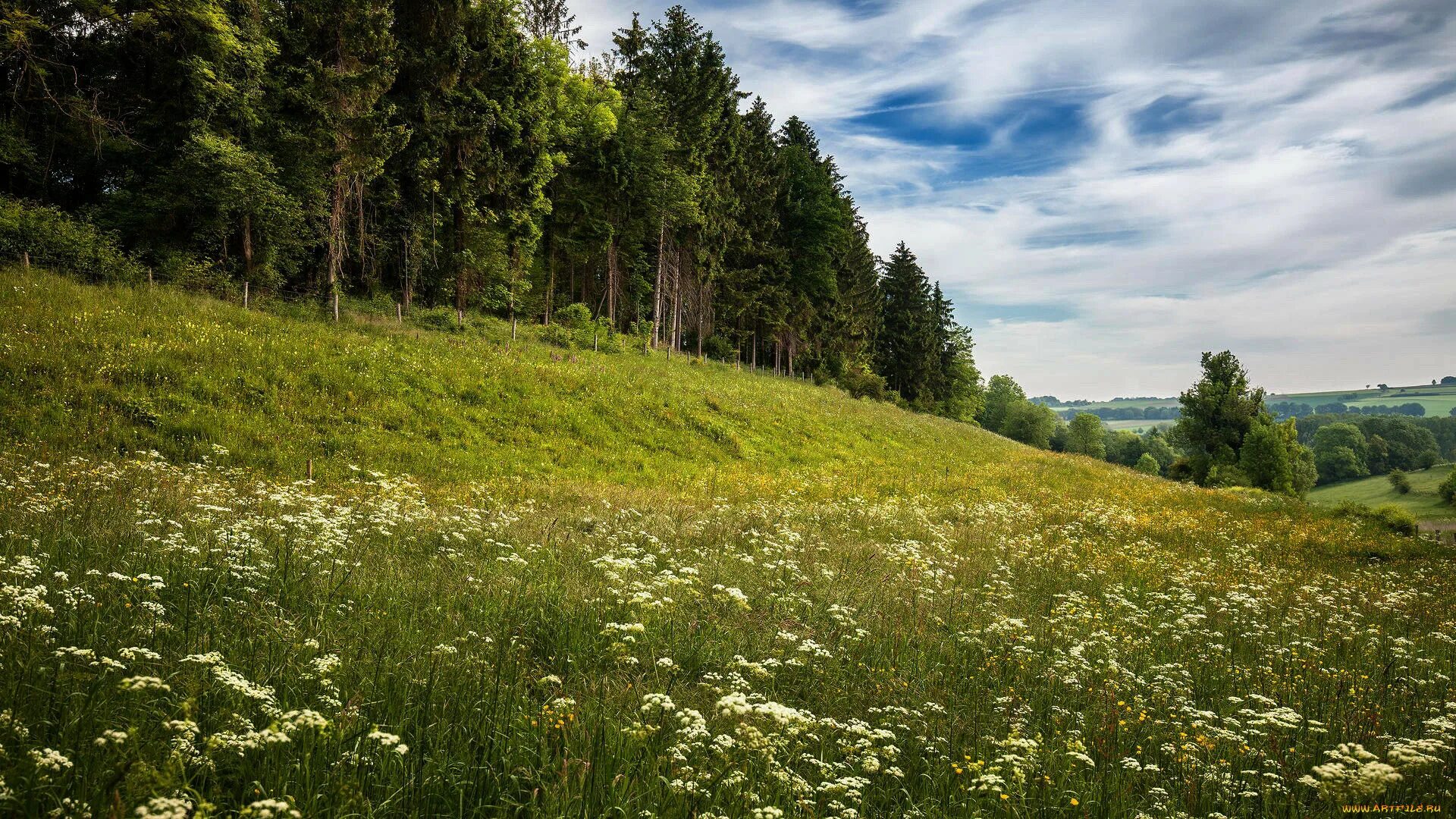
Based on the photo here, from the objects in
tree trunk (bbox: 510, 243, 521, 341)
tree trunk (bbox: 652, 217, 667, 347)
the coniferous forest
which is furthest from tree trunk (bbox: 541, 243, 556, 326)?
tree trunk (bbox: 652, 217, 667, 347)

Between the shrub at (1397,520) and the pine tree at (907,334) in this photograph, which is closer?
the shrub at (1397,520)

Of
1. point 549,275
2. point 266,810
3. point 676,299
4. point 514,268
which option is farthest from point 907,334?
point 266,810

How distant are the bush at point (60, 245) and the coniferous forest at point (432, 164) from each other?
0.71 metres

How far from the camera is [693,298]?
136 feet

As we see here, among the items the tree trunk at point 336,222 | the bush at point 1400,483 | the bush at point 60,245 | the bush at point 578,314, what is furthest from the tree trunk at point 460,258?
the bush at point 1400,483

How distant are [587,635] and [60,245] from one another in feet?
79.2

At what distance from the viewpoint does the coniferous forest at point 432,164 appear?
2158 centimetres

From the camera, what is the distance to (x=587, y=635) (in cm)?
487

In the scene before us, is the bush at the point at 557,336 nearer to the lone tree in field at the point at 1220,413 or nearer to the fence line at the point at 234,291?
the fence line at the point at 234,291

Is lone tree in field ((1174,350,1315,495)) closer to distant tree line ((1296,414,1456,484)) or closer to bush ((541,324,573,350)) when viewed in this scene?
distant tree line ((1296,414,1456,484))

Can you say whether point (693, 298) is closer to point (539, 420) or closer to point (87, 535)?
point (539, 420)

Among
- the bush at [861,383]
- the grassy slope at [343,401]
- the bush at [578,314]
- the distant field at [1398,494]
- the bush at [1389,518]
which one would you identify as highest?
the bush at [578,314]

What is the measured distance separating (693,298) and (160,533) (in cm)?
3690

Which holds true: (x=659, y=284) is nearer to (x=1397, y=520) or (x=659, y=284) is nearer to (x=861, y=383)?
(x=861, y=383)
